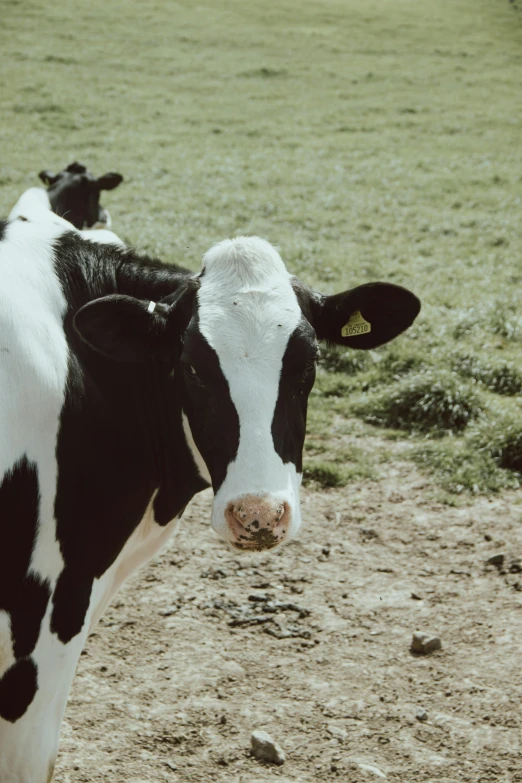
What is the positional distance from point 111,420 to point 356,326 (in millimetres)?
1090

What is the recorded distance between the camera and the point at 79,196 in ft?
36.2

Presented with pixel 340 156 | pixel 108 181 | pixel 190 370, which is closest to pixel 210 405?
pixel 190 370

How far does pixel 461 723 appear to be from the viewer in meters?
4.21

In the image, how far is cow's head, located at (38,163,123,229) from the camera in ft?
35.3

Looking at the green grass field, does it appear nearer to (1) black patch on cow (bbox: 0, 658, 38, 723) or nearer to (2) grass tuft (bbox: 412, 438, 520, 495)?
(2) grass tuft (bbox: 412, 438, 520, 495)

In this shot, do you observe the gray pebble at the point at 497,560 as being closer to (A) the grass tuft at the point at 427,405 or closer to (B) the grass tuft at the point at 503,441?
(B) the grass tuft at the point at 503,441

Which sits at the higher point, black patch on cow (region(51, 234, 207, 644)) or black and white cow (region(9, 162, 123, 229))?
black patch on cow (region(51, 234, 207, 644))

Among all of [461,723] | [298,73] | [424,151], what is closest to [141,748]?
[461,723]

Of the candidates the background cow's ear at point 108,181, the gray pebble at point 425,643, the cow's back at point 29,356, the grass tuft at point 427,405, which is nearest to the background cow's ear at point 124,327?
the cow's back at point 29,356

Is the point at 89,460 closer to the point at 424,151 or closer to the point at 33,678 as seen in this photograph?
the point at 33,678

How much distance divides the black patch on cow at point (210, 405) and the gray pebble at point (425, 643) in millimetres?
1976

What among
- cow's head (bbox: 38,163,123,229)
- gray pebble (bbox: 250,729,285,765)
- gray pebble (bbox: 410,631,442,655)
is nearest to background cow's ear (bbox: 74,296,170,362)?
gray pebble (bbox: 250,729,285,765)

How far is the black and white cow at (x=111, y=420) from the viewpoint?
3.13m

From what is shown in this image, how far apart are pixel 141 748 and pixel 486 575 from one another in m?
2.39
